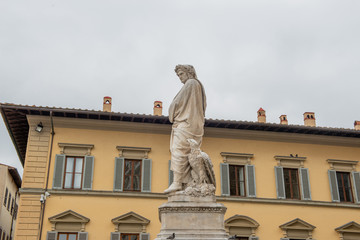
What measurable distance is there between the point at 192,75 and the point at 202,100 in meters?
0.52

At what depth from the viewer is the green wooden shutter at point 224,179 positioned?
2191 cm

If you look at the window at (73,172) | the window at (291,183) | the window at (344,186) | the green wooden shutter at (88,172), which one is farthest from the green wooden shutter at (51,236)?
the window at (344,186)

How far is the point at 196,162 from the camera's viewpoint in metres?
7.53

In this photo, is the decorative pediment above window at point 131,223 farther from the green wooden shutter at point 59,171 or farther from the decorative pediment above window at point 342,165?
the decorative pediment above window at point 342,165

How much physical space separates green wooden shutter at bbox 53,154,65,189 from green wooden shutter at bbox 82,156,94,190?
43.2 inches

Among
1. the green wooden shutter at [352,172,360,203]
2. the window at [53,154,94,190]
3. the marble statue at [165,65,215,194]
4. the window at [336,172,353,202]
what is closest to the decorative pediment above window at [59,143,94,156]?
the window at [53,154,94,190]

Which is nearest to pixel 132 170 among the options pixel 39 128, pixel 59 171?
pixel 59 171

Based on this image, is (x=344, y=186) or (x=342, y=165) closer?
(x=344, y=186)

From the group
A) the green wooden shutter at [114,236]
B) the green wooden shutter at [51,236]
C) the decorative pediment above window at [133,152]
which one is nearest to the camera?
the green wooden shutter at [51,236]

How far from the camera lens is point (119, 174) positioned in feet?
69.6

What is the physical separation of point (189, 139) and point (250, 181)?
1525cm

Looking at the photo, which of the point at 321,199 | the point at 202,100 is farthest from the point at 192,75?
the point at 321,199

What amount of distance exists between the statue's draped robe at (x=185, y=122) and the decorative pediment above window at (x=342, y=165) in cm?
1733

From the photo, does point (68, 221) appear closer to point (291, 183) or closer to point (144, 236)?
point (144, 236)
